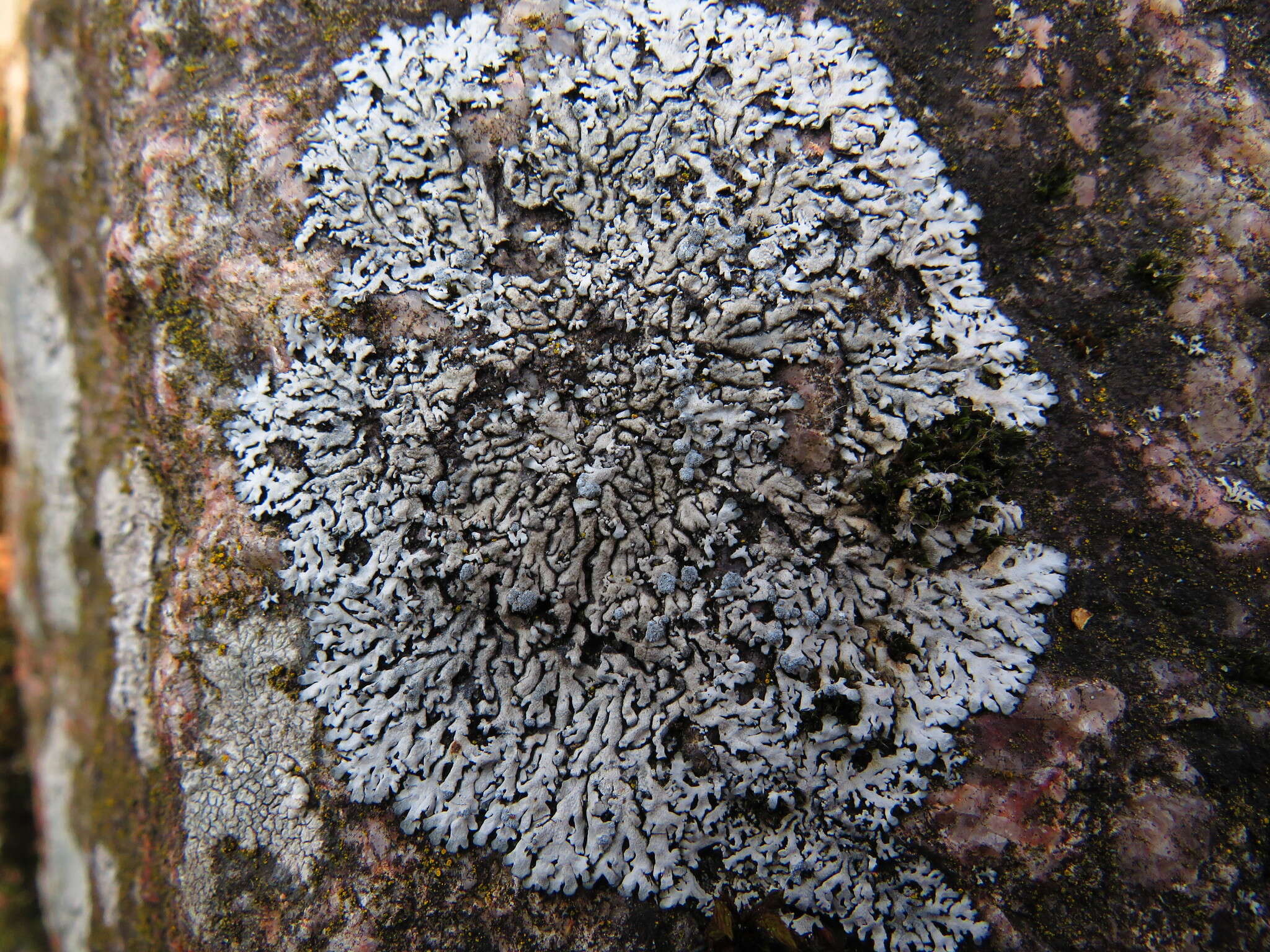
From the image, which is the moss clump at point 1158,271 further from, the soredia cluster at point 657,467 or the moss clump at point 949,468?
the moss clump at point 949,468

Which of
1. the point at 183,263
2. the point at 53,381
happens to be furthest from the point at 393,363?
the point at 53,381

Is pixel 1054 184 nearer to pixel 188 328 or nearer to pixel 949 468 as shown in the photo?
pixel 949 468

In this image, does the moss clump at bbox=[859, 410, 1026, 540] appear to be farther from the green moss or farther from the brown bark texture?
the green moss

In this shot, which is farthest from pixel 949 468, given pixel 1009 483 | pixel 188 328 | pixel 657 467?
pixel 188 328

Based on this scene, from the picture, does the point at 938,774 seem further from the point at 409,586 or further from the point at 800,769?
the point at 409,586

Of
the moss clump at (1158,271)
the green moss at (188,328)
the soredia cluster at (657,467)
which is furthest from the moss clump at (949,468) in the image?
the green moss at (188,328)

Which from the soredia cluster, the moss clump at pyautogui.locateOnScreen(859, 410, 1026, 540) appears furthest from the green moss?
the moss clump at pyautogui.locateOnScreen(859, 410, 1026, 540)

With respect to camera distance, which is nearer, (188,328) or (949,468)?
(949,468)
